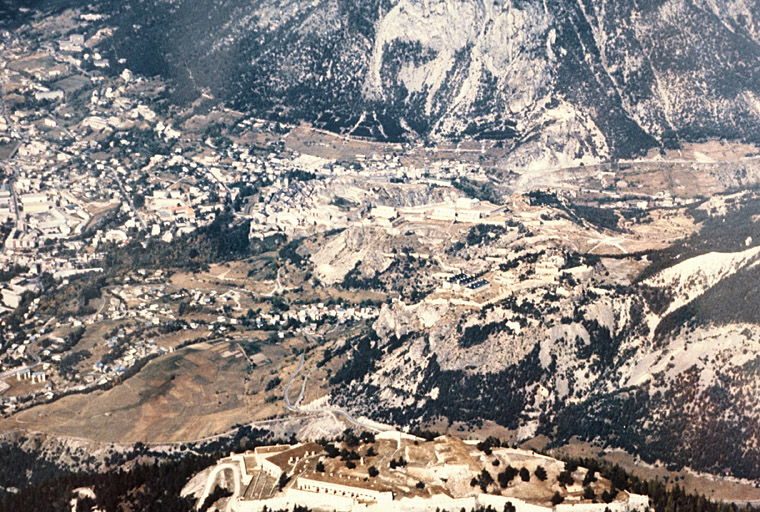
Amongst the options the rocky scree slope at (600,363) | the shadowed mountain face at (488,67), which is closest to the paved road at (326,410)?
the rocky scree slope at (600,363)

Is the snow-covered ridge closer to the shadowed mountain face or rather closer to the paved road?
the paved road

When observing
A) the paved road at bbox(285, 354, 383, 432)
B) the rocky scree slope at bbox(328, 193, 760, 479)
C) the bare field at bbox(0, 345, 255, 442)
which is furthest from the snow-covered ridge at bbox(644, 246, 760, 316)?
the bare field at bbox(0, 345, 255, 442)

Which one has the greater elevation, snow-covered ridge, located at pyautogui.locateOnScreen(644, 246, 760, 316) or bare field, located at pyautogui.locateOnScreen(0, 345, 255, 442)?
snow-covered ridge, located at pyautogui.locateOnScreen(644, 246, 760, 316)

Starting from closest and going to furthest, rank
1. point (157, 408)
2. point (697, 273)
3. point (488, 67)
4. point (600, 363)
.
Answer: point (600, 363) → point (157, 408) → point (697, 273) → point (488, 67)

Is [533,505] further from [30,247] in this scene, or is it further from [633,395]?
[30,247]

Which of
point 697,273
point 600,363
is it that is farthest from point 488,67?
point 600,363

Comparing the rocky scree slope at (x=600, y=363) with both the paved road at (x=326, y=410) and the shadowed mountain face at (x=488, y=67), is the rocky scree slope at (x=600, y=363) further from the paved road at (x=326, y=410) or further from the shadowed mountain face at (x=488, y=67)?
the shadowed mountain face at (x=488, y=67)

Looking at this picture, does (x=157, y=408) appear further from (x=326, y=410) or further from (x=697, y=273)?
(x=697, y=273)

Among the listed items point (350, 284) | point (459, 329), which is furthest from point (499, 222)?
point (459, 329)
